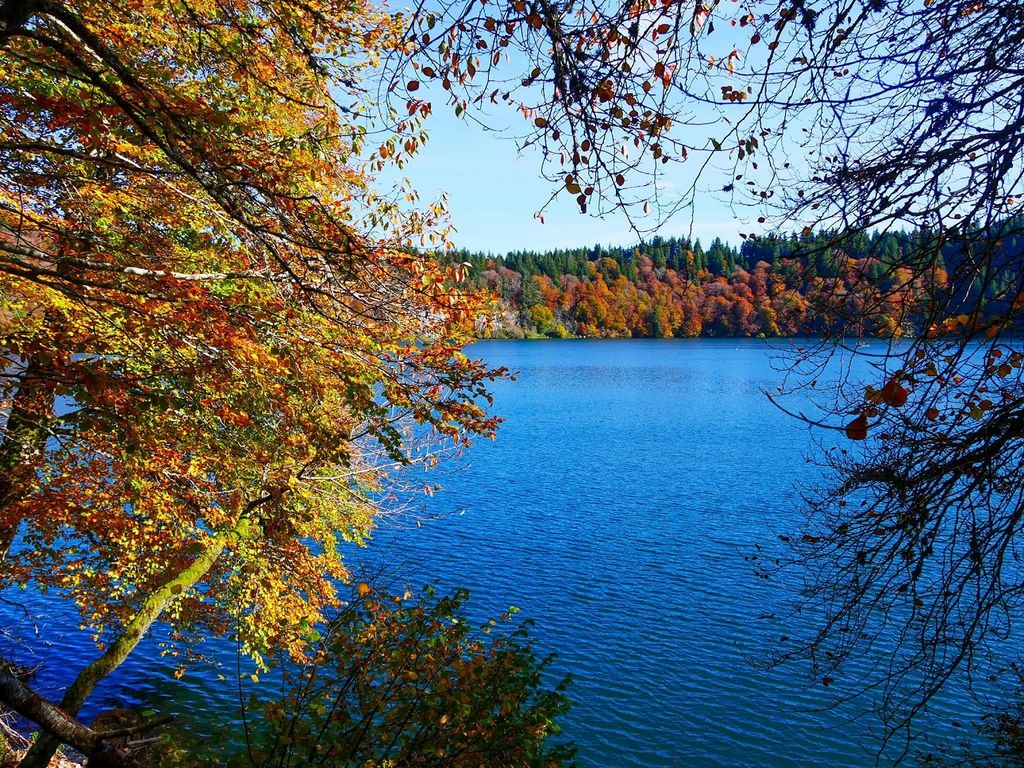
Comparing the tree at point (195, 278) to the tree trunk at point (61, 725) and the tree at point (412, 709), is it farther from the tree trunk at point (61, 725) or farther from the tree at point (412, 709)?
the tree trunk at point (61, 725)

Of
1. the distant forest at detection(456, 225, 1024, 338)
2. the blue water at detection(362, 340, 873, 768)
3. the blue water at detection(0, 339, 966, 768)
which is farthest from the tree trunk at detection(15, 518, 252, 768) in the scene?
the blue water at detection(362, 340, 873, 768)

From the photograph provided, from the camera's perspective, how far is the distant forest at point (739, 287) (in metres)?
3.67

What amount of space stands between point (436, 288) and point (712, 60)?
2463mm

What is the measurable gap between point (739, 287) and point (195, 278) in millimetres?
92252

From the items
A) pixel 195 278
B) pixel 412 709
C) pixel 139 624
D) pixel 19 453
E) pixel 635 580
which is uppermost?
pixel 195 278

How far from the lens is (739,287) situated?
91000 mm

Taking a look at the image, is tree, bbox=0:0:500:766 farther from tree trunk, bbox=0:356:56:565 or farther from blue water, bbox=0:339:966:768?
blue water, bbox=0:339:966:768

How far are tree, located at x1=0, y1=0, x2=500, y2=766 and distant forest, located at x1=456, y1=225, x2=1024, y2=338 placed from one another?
1.61 m

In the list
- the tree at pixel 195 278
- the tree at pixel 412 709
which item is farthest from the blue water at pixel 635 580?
the tree at pixel 412 709

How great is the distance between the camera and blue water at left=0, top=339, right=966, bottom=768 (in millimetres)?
12344

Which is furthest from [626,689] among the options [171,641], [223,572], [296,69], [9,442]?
[296,69]

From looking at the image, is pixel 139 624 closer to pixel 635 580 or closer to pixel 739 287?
pixel 635 580

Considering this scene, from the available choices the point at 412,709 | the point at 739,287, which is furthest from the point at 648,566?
the point at 739,287

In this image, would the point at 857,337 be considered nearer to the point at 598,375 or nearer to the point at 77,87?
the point at 77,87
